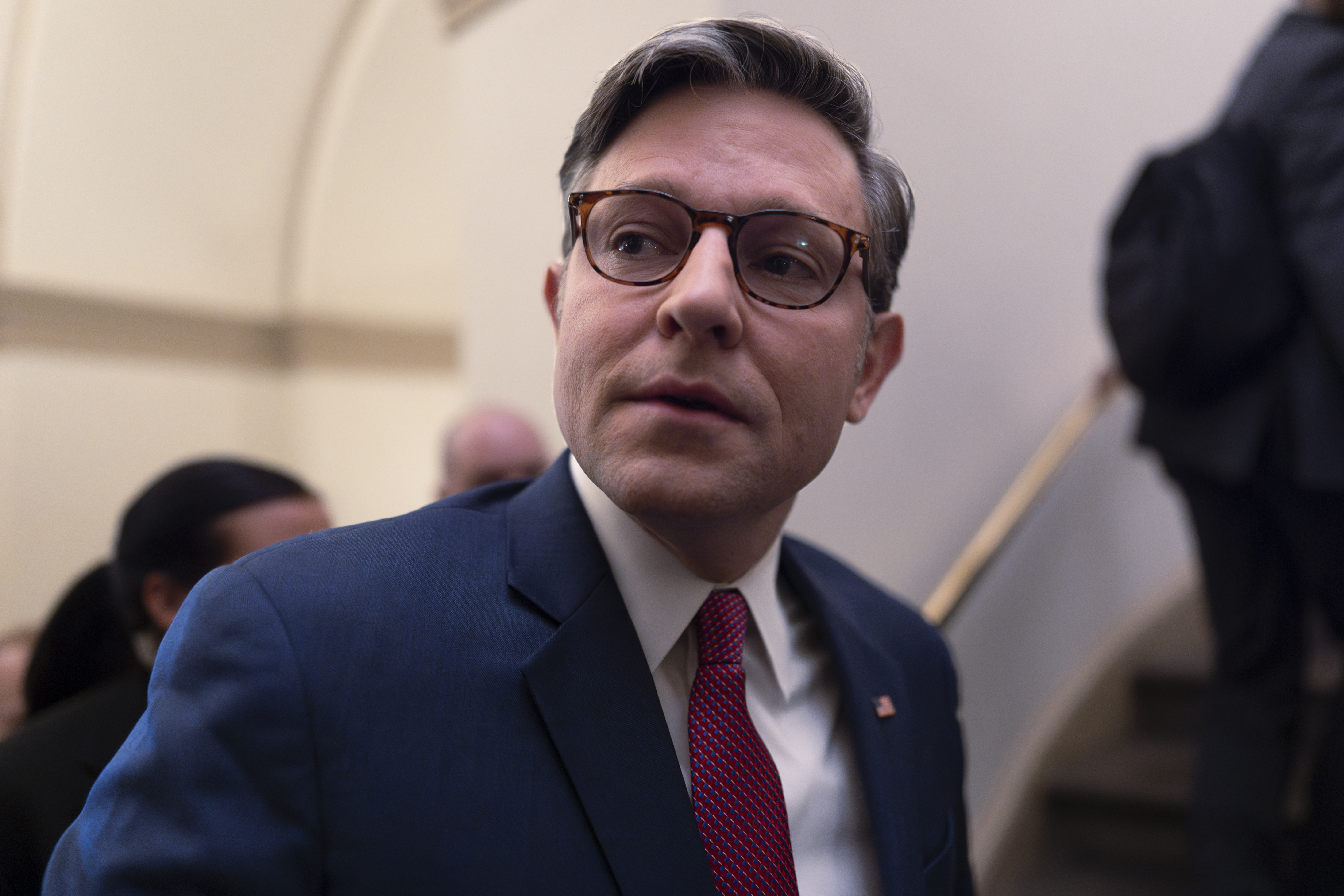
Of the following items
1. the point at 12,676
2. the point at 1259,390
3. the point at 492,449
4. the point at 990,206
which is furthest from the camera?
the point at 990,206

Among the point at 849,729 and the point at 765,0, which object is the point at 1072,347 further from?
the point at 849,729

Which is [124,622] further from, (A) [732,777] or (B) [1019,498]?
(B) [1019,498]

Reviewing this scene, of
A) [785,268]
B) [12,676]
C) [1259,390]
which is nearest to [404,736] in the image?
[785,268]

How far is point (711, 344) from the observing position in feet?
3.09

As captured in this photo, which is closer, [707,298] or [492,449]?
[707,298]

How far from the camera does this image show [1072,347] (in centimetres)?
358

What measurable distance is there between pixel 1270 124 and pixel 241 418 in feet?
14.9

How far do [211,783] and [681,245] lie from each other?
0.62 meters

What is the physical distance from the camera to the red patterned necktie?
0.96 meters

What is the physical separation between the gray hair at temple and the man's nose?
176mm

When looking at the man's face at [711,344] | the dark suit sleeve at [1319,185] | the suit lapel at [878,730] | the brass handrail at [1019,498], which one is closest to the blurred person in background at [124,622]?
the man's face at [711,344]

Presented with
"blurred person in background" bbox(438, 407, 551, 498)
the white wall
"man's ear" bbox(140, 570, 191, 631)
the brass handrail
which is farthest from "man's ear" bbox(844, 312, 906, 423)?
"blurred person in background" bbox(438, 407, 551, 498)

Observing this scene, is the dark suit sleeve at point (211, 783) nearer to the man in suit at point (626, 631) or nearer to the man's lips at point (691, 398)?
the man in suit at point (626, 631)

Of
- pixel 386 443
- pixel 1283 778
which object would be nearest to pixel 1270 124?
pixel 1283 778
